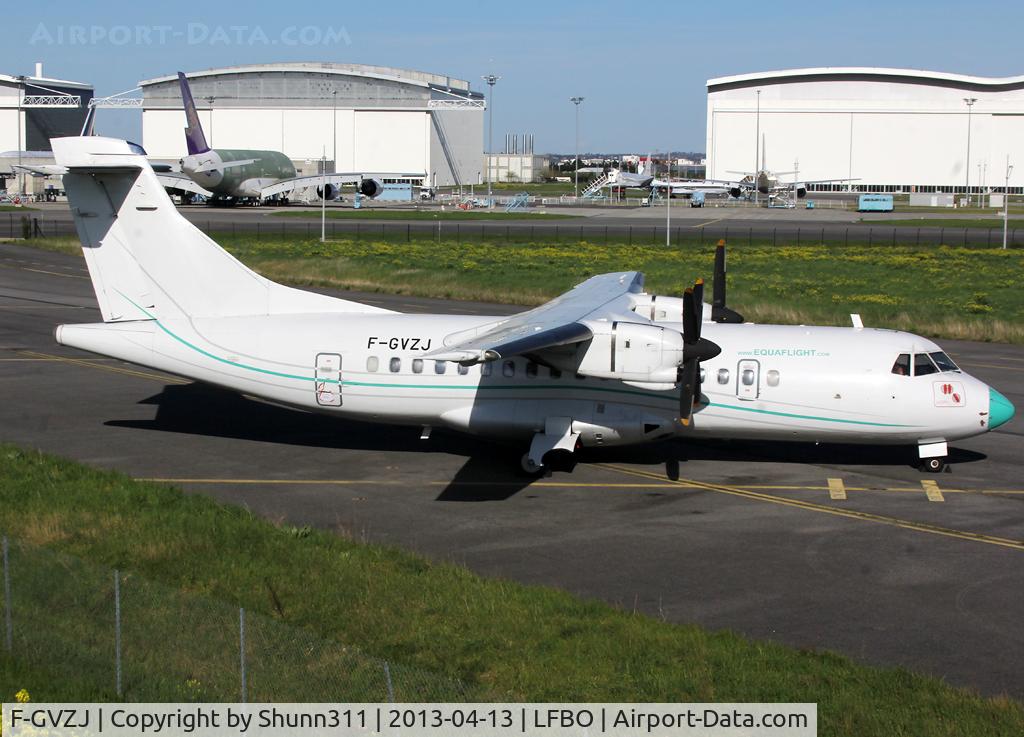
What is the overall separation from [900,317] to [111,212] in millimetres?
33931

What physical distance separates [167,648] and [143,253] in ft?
52.2

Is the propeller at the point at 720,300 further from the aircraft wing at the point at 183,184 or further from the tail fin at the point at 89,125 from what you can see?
the aircraft wing at the point at 183,184

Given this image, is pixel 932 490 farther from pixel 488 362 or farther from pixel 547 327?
pixel 488 362

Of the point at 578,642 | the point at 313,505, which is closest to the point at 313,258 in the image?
the point at 313,505

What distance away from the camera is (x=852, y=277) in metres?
60.4

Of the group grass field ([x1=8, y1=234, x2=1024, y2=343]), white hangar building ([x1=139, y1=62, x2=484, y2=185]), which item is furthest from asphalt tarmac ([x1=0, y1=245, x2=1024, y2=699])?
white hangar building ([x1=139, y1=62, x2=484, y2=185])

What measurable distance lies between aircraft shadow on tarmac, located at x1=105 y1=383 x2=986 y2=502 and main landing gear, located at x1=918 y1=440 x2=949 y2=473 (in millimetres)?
855

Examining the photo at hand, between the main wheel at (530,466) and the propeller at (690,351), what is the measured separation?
12.6 feet

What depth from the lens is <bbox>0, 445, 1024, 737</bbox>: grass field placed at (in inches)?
518

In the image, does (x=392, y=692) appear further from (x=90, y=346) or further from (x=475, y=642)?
(x=90, y=346)

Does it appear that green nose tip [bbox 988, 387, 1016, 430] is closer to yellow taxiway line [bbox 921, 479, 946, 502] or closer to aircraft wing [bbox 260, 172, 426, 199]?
yellow taxiway line [bbox 921, 479, 946, 502]

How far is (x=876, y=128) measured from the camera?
541ft

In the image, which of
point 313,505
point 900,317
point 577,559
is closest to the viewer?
point 577,559

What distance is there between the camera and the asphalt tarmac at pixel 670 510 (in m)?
16.9
